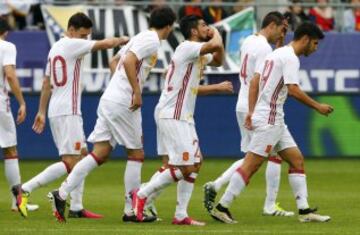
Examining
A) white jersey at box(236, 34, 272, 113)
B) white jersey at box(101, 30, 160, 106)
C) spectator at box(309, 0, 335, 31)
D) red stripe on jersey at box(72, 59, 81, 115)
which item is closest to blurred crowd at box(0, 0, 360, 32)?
spectator at box(309, 0, 335, 31)

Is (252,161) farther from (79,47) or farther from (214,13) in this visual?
(214,13)

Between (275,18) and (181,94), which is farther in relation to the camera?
Result: (275,18)

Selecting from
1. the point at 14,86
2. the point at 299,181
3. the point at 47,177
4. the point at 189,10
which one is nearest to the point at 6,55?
the point at 14,86

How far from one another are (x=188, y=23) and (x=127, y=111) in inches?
46.3

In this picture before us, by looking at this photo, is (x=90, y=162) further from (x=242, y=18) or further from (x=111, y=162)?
(x=242, y=18)

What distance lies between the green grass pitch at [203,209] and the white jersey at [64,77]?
1260mm

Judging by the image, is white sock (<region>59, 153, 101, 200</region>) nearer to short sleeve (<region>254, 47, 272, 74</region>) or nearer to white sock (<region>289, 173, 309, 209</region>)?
white sock (<region>289, 173, 309, 209</region>)

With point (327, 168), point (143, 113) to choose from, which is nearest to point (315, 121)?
point (327, 168)

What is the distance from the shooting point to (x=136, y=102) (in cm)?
1317

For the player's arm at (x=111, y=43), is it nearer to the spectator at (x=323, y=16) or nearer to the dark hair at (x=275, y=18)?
the dark hair at (x=275, y=18)

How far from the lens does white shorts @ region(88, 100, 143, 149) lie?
13.4 meters

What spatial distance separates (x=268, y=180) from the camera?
14500 millimetres

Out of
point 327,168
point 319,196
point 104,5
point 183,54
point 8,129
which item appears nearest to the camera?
point 183,54

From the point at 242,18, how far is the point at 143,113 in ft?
12.3
